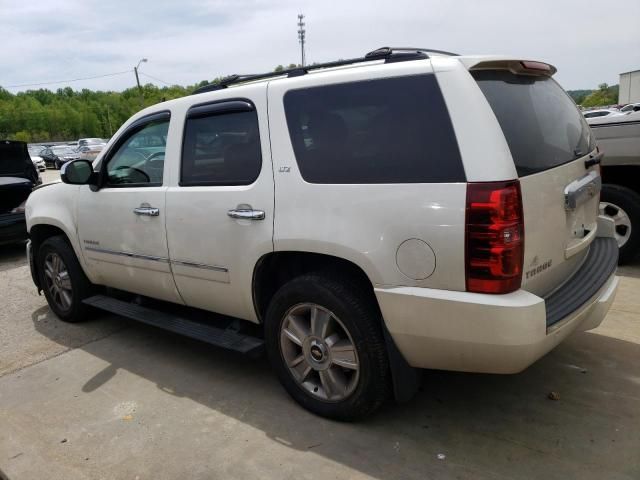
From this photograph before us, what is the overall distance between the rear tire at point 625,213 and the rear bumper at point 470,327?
3.25 metres

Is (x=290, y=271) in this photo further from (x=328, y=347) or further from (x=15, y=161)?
(x=15, y=161)

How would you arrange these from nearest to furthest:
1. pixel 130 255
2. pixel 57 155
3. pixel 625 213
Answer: pixel 130 255
pixel 625 213
pixel 57 155

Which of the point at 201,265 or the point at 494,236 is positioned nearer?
the point at 494,236

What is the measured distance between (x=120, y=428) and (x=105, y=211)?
1.75 m

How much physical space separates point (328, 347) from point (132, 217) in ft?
6.20

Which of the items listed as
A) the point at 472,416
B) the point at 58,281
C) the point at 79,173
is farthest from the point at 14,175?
the point at 472,416

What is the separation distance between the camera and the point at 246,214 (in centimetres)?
312

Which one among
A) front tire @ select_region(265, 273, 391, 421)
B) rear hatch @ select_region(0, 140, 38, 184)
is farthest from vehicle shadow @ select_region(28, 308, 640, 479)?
rear hatch @ select_region(0, 140, 38, 184)

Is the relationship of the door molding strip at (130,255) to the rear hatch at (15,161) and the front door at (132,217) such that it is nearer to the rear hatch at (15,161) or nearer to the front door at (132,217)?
the front door at (132,217)

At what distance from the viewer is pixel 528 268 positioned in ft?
8.11

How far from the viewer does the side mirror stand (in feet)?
13.7

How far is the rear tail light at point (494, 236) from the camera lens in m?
2.32

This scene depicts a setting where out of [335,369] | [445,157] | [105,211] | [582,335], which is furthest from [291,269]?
[582,335]

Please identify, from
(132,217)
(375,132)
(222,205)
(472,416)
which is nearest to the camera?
(375,132)
